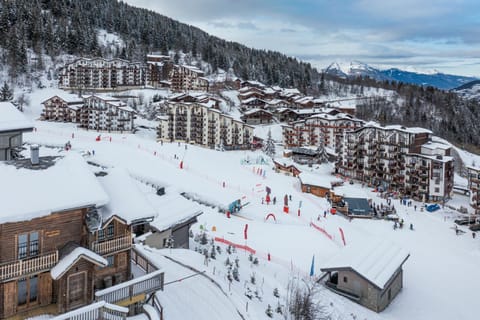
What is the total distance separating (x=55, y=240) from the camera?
13.1m

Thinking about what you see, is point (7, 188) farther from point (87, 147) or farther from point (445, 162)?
point (445, 162)

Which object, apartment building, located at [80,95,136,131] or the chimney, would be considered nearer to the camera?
the chimney

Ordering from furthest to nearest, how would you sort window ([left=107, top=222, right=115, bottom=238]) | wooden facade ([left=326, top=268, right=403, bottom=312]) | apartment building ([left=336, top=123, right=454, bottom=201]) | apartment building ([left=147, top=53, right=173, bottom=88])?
apartment building ([left=147, top=53, right=173, bottom=88]), apartment building ([left=336, top=123, right=454, bottom=201]), wooden facade ([left=326, top=268, right=403, bottom=312]), window ([left=107, top=222, right=115, bottom=238])

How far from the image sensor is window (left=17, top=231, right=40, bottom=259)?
12.4 metres

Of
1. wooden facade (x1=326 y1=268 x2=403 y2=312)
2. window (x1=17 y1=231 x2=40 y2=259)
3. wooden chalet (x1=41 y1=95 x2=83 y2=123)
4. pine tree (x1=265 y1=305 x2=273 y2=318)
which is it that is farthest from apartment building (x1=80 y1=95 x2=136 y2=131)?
window (x1=17 y1=231 x2=40 y2=259)

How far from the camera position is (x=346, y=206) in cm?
4284

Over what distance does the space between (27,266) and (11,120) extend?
15148 millimetres

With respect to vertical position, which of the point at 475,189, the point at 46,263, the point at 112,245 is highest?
the point at 112,245

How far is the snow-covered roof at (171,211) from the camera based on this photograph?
76.4 ft

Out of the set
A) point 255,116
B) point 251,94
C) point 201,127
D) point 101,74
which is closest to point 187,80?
point 251,94

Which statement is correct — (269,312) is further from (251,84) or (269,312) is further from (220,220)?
(251,84)

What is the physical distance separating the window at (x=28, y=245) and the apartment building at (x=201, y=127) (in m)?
55.1

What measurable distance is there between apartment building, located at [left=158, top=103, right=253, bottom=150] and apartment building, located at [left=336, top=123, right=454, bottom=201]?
1752cm

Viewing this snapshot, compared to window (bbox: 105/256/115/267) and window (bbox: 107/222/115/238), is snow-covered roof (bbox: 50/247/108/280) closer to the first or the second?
window (bbox: 107/222/115/238)
